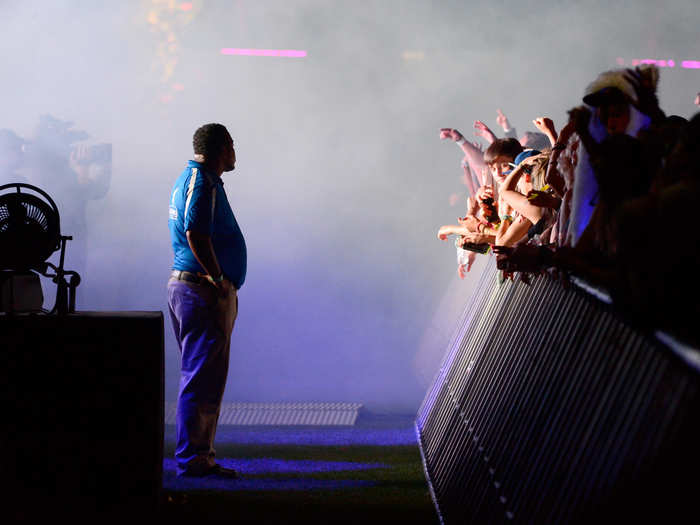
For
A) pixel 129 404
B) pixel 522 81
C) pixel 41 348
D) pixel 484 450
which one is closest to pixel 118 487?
pixel 129 404

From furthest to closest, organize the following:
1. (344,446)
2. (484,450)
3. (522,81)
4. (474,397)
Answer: (522,81) < (344,446) < (474,397) < (484,450)

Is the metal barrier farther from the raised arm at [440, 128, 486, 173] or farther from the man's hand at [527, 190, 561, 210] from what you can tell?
the raised arm at [440, 128, 486, 173]

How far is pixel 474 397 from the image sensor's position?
360cm

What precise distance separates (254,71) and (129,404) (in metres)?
5.39

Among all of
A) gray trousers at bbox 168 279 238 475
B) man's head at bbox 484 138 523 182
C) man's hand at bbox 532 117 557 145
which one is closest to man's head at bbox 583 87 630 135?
man's hand at bbox 532 117 557 145

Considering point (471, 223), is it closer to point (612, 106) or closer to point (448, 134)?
point (448, 134)

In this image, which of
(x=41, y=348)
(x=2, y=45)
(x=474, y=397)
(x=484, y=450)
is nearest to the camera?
(x=484, y=450)

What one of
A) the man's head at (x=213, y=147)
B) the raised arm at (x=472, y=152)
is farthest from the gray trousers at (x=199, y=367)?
the raised arm at (x=472, y=152)

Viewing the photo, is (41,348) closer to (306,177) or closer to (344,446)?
(344,446)

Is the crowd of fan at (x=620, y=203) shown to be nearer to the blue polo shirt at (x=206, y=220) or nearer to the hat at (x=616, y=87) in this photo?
the hat at (x=616, y=87)

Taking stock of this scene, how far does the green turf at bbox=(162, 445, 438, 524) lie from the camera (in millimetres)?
3418

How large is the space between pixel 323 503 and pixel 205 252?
4.66 feet

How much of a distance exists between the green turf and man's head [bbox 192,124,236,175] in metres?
1.74

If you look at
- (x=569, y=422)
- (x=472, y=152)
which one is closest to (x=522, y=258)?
(x=569, y=422)
